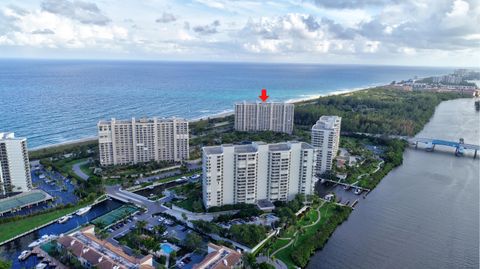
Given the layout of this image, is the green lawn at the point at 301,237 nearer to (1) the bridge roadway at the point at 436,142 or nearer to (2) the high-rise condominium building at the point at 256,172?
(2) the high-rise condominium building at the point at 256,172

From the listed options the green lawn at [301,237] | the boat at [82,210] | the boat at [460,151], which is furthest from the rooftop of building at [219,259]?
the boat at [460,151]

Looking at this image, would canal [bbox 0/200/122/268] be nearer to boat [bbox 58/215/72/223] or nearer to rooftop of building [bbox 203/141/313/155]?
boat [bbox 58/215/72/223]

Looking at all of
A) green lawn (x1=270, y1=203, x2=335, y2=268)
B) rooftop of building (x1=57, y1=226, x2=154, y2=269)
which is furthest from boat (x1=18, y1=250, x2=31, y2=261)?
green lawn (x1=270, y1=203, x2=335, y2=268)

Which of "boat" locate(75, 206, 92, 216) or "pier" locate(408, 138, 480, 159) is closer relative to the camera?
"boat" locate(75, 206, 92, 216)

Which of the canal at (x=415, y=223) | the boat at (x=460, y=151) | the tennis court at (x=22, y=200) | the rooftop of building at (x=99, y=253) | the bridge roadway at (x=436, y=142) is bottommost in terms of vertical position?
the canal at (x=415, y=223)

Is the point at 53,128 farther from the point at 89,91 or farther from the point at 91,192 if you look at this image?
the point at 89,91

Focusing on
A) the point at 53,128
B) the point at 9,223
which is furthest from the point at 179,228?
the point at 53,128

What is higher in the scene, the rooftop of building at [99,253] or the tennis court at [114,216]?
the rooftop of building at [99,253]
